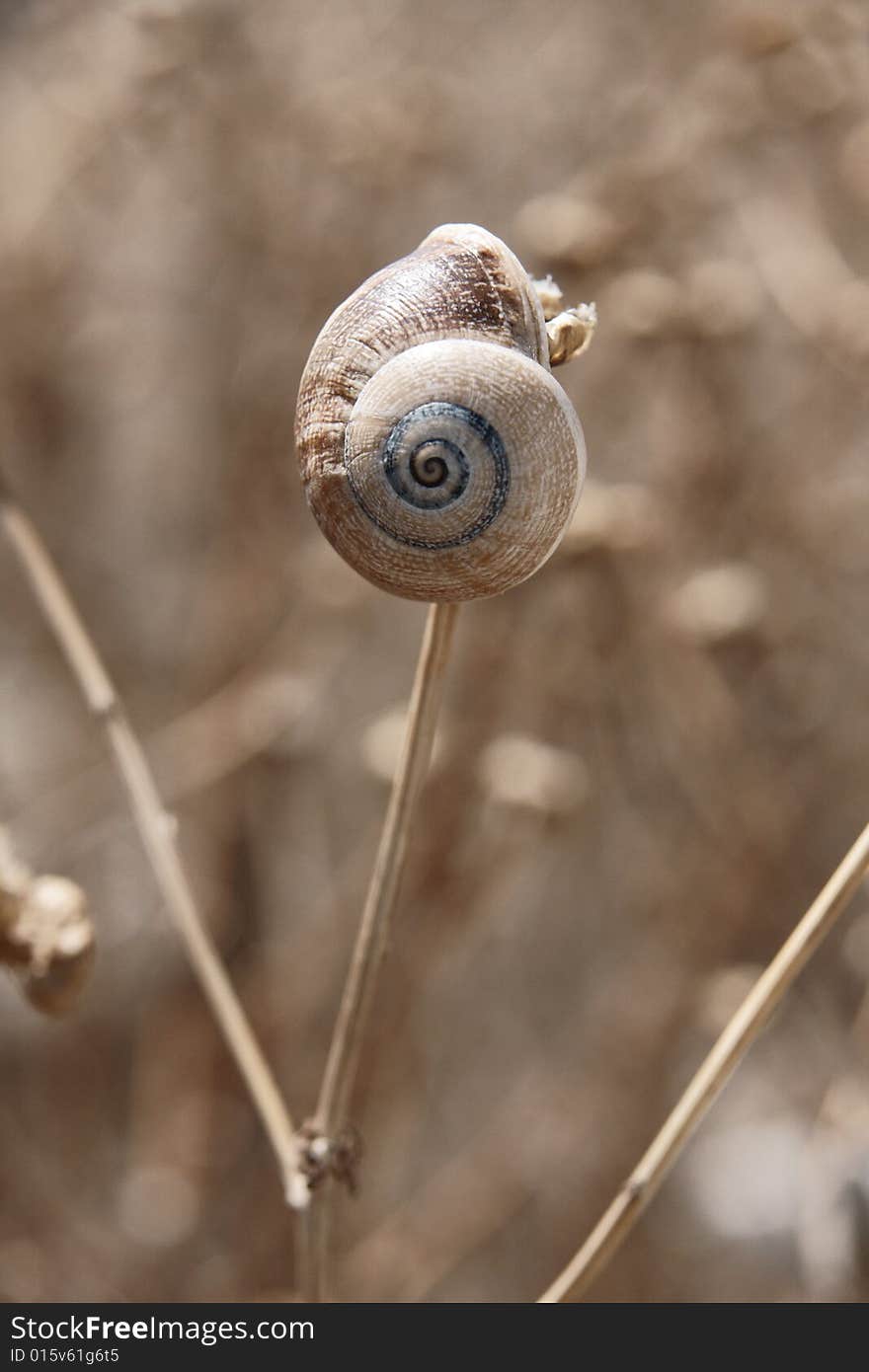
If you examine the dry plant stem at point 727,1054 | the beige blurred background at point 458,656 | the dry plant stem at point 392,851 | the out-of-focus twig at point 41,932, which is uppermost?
the beige blurred background at point 458,656

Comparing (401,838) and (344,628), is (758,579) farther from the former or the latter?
(401,838)

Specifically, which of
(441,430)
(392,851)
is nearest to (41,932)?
(392,851)

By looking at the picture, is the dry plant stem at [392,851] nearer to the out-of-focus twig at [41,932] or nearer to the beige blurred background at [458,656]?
the out-of-focus twig at [41,932]

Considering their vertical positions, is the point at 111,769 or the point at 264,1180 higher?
the point at 111,769

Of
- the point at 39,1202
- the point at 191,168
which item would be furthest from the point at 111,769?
the point at 191,168

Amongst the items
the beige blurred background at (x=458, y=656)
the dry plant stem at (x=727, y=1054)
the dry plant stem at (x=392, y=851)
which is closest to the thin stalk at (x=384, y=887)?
the dry plant stem at (x=392, y=851)

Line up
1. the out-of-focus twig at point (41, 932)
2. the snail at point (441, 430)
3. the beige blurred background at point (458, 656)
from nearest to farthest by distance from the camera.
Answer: the snail at point (441, 430)
the out-of-focus twig at point (41, 932)
the beige blurred background at point (458, 656)

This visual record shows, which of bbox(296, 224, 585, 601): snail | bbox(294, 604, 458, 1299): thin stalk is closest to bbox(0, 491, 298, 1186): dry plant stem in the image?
bbox(294, 604, 458, 1299): thin stalk
